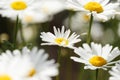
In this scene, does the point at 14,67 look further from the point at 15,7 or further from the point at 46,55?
the point at 15,7

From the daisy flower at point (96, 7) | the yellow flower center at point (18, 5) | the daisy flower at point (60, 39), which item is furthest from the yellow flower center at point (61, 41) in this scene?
the yellow flower center at point (18, 5)

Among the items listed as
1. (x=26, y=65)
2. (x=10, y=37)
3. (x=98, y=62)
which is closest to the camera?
(x=26, y=65)

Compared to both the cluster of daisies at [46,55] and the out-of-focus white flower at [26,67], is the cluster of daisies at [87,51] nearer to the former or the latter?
the cluster of daisies at [46,55]

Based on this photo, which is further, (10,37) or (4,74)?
(10,37)

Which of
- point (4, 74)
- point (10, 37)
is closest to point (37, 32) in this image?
point (10, 37)

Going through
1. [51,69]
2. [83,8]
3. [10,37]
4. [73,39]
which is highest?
[10,37]

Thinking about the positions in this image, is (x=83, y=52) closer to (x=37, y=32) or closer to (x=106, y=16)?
(x=106, y=16)

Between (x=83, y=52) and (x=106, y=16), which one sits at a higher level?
(x=106, y=16)
